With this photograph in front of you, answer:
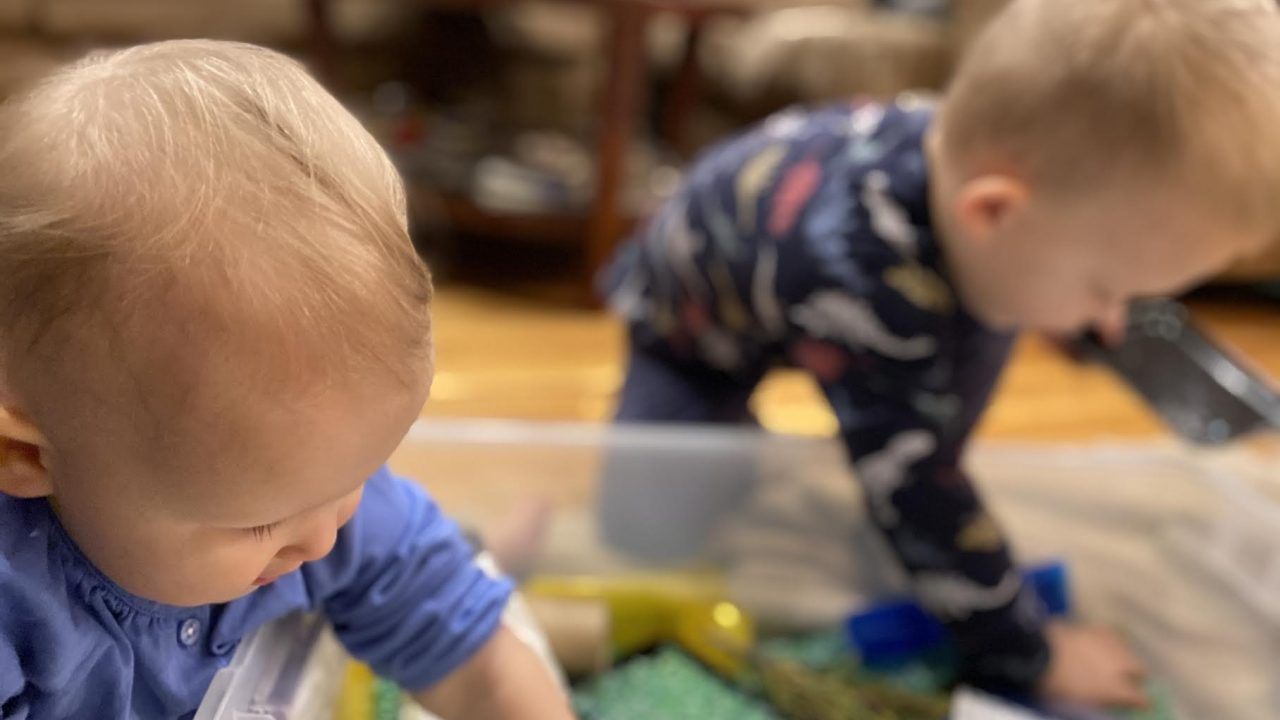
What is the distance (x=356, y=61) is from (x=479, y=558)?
4.37 ft

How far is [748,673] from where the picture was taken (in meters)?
Result: 0.70

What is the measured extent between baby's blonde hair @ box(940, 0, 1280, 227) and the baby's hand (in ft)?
0.99

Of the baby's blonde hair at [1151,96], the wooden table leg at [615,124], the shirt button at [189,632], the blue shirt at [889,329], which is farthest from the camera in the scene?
the wooden table leg at [615,124]

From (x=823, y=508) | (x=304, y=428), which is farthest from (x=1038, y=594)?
(x=304, y=428)

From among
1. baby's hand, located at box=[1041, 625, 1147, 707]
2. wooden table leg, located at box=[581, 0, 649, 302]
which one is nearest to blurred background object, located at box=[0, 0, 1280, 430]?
wooden table leg, located at box=[581, 0, 649, 302]

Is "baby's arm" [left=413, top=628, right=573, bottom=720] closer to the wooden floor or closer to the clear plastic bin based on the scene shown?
the clear plastic bin

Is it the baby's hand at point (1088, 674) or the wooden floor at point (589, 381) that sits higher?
the baby's hand at point (1088, 674)

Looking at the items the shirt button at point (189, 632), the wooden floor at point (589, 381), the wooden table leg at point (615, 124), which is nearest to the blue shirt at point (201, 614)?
the shirt button at point (189, 632)

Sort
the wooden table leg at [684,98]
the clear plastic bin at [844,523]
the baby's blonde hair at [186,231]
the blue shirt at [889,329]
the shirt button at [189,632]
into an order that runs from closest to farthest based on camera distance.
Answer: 1. the baby's blonde hair at [186,231]
2. the shirt button at [189,632]
3. the blue shirt at [889,329]
4. the clear plastic bin at [844,523]
5. the wooden table leg at [684,98]

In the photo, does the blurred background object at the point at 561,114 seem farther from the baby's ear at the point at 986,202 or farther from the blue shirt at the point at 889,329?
the baby's ear at the point at 986,202

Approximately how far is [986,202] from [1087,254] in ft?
0.20

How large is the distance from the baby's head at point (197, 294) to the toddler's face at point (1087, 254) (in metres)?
0.40

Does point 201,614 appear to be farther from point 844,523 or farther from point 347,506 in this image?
point 844,523

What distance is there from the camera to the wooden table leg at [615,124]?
1326 millimetres
